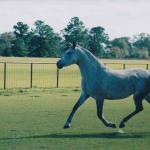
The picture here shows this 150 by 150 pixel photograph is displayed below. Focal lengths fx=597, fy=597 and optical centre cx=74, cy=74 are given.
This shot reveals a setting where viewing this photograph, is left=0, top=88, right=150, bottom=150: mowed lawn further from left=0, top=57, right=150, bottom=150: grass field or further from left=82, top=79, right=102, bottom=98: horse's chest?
left=82, top=79, right=102, bottom=98: horse's chest

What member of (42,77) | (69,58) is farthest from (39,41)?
(69,58)

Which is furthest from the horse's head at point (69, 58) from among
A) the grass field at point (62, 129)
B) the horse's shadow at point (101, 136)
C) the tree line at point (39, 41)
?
the tree line at point (39, 41)

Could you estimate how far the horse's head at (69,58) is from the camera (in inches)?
587

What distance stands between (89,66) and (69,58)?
0.54 metres

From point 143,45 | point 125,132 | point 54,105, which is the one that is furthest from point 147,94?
point 143,45

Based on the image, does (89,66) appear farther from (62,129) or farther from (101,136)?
(101,136)

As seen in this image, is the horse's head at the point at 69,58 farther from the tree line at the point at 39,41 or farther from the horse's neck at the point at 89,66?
the tree line at the point at 39,41

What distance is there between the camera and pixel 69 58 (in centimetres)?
1497

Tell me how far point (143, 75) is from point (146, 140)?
261 centimetres

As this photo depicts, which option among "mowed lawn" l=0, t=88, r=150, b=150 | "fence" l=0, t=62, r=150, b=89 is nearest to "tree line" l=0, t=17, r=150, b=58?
"fence" l=0, t=62, r=150, b=89

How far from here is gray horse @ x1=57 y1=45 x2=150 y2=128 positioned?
580 inches

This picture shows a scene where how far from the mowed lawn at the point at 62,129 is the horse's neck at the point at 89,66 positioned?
1.37m

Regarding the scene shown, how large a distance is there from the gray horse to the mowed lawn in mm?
726

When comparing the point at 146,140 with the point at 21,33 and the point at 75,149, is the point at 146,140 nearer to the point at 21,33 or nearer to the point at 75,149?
the point at 75,149
